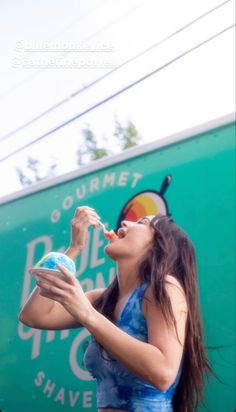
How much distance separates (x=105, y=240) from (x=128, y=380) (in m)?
0.77

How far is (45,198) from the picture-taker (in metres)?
2.51

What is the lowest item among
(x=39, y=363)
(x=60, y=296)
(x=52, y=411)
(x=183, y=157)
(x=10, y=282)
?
(x=52, y=411)

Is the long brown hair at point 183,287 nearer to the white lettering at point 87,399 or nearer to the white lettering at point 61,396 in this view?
the white lettering at point 87,399

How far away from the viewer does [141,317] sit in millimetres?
1531

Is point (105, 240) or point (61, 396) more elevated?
point (105, 240)

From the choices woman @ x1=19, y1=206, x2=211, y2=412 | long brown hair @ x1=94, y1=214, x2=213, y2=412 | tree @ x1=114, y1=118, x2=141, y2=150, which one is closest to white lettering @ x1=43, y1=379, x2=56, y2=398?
woman @ x1=19, y1=206, x2=211, y2=412

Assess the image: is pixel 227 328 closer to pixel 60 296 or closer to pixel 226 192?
pixel 226 192

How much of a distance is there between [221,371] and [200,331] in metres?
0.15

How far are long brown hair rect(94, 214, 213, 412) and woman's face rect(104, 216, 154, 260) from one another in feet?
0.08

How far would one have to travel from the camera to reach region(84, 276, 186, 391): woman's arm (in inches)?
51.9

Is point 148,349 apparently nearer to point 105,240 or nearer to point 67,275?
point 67,275

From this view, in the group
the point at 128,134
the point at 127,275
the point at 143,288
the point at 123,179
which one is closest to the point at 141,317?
the point at 143,288

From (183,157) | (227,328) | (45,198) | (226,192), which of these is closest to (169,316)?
(227,328)

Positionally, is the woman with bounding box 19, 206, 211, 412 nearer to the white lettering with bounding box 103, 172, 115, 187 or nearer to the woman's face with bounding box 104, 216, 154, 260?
the woman's face with bounding box 104, 216, 154, 260
